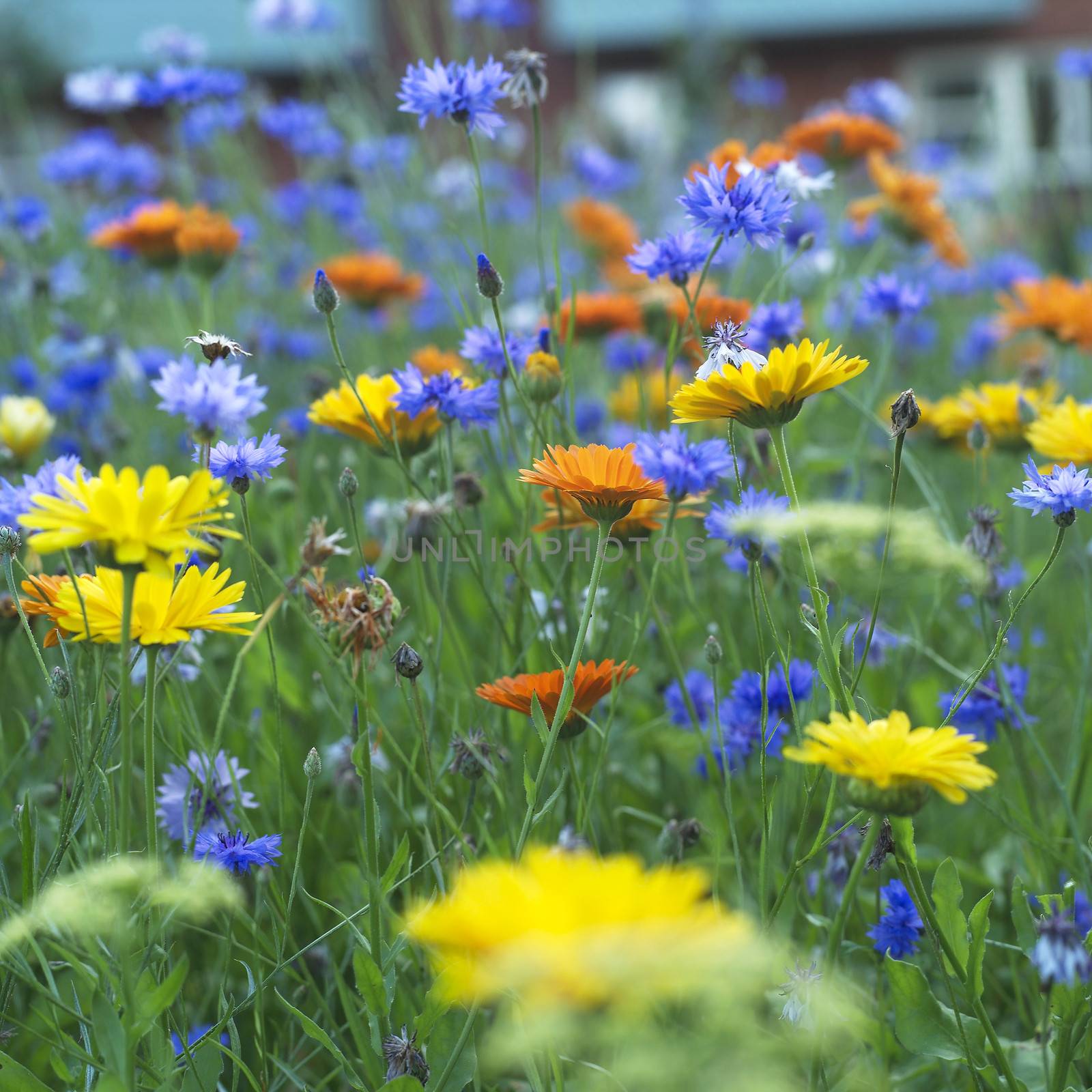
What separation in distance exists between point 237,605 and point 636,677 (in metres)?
0.54

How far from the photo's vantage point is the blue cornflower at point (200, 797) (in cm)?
107

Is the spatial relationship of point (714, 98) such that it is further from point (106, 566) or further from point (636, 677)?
point (106, 566)

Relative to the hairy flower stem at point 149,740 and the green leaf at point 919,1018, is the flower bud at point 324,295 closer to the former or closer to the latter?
the hairy flower stem at point 149,740

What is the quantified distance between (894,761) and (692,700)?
72 cm

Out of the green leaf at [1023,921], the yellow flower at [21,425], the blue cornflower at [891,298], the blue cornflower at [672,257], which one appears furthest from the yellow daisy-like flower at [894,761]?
the yellow flower at [21,425]

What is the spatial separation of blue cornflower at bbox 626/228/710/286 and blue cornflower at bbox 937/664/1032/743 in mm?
544

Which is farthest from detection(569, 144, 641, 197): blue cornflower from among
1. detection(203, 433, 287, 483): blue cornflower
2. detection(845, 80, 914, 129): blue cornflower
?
detection(203, 433, 287, 483): blue cornflower

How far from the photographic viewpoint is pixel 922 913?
785 mm

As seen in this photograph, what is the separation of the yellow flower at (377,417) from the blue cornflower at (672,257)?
0.28 meters

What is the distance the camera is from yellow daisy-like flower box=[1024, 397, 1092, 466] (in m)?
1.08

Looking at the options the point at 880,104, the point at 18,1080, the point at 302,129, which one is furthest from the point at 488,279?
the point at 302,129

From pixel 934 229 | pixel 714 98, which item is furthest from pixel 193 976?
pixel 714 98

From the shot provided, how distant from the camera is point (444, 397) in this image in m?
1.17

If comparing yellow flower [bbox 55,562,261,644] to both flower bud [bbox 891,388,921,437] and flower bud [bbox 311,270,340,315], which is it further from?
flower bud [bbox 891,388,921,437]
